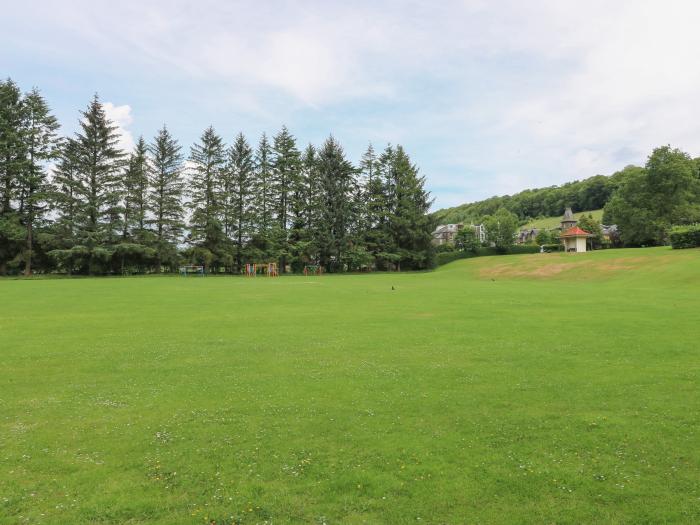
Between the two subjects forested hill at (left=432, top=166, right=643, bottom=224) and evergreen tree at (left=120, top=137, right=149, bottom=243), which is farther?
forested hill at (left=432, top=166, right=643, bottom=224)

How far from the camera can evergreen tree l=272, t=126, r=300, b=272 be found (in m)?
66.2

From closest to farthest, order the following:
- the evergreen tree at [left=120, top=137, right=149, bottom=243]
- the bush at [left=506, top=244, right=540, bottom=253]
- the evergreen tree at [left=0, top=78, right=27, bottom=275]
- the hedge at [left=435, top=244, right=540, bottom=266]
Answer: the evergreen tree at [left=0, top=78, right=27, bottom=275] < the evergreen tree at [left=120, top=137, right=149, bottom=243] < the hedge at [left=435, top=244, right=540, bottom=266] < the bush at [left=506, top=244, right=540, bottom=253]

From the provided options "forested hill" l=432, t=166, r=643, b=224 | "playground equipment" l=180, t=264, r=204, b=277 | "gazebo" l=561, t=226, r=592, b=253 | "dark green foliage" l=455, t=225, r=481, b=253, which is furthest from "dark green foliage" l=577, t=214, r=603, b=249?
"playground equipment" l=180, t=264, r=204, b=277

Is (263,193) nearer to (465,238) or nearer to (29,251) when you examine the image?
(29,251)

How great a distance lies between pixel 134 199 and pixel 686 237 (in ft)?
214

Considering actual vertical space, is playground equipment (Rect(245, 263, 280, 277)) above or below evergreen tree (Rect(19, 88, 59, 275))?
below

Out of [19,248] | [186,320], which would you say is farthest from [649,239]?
[19,248]

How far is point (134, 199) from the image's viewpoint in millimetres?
58094

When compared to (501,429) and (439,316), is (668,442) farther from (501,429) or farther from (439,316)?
(439,316)

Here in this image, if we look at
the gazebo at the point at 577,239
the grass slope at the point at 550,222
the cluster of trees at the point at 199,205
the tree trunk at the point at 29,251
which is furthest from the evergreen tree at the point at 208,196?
the grass slope at the point at 550,222

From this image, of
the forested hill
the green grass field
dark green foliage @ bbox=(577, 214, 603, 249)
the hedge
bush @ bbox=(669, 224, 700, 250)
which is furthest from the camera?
the forested hill

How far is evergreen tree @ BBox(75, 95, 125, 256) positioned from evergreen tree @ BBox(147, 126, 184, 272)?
4458 mm

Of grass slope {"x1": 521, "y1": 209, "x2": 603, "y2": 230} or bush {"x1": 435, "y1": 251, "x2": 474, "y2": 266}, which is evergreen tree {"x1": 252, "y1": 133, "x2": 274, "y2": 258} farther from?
grass slope {"x1": 521, "y1": 209, "x2": 603, "y2": 230}

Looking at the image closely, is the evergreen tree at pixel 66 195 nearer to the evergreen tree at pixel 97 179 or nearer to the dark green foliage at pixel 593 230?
the evergreen tree at pixel 97 179
